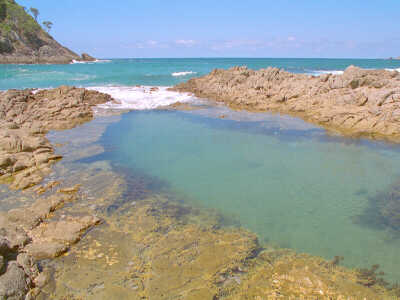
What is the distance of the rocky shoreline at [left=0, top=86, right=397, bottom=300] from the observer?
14.3 ft

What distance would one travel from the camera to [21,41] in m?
81.1

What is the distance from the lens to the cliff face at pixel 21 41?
73.4 metres

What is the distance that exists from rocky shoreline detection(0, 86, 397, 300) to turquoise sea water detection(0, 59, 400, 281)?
0.64 meters

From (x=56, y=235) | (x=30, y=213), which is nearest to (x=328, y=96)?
(x=56, y=235)

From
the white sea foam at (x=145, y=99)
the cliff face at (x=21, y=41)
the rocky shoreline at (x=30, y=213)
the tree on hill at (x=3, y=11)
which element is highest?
the tree on hill at (x=3, y=11)

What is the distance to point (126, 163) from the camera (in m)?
9.99

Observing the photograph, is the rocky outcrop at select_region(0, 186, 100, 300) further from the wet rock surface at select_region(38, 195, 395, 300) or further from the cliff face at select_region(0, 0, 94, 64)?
the cliff face at select_region(0, 0, 94, 64)

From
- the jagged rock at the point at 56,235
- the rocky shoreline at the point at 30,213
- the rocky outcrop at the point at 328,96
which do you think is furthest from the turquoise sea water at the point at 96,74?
the jagged rock at the point at 56,235

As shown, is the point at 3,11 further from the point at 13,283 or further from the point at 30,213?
the point at 13,283

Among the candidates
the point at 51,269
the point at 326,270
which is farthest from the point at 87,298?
the point at 326,270

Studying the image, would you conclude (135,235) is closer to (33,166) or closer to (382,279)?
(382,279)

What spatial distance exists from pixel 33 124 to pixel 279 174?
1305 centimetres

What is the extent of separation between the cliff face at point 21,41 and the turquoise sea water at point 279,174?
78.1m

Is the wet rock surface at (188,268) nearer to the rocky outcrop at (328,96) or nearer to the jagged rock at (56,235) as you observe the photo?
the jagged rock at (56,235)
